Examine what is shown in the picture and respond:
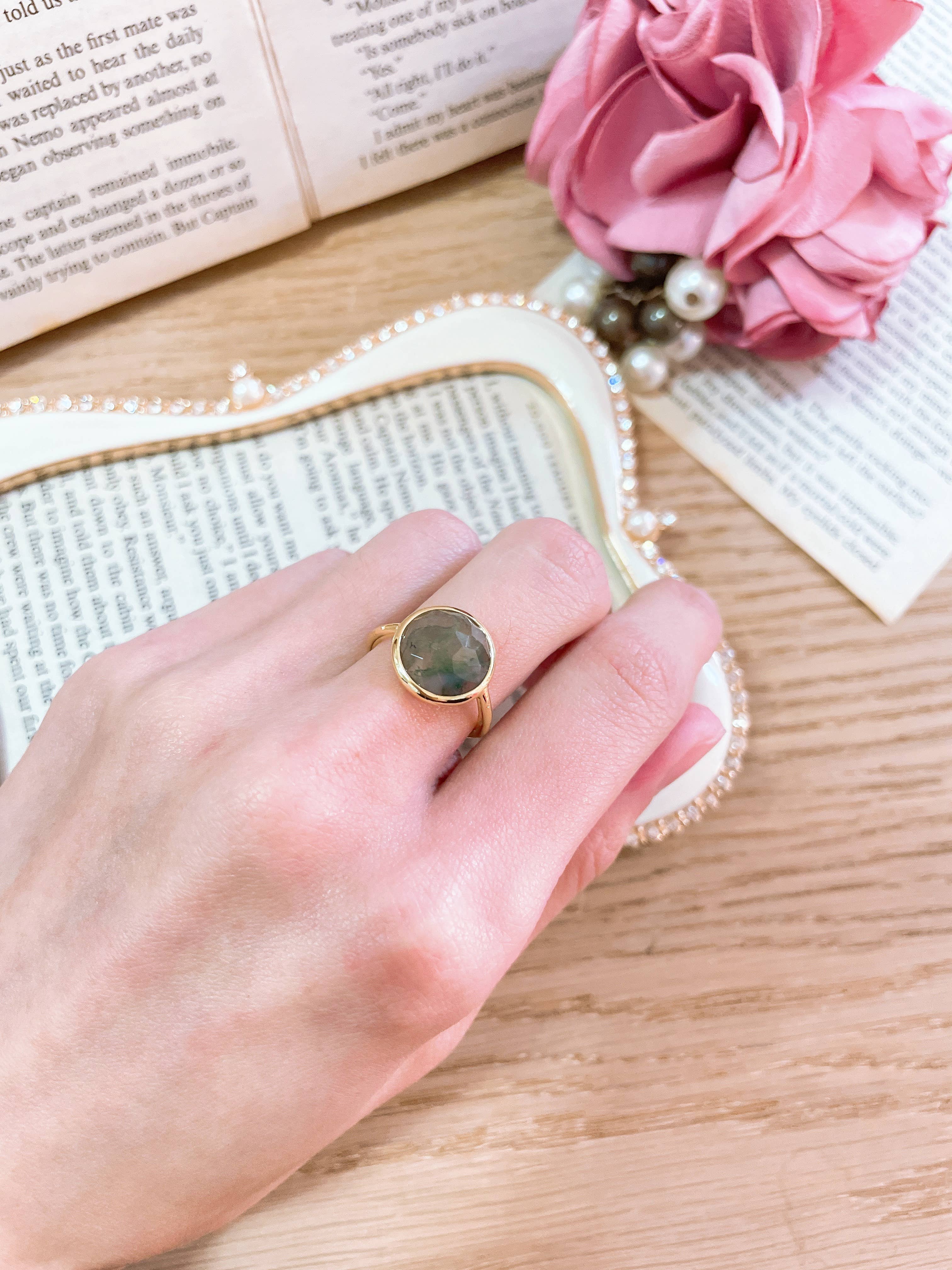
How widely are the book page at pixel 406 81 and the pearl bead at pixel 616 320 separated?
17cm

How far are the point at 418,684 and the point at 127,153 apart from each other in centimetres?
44

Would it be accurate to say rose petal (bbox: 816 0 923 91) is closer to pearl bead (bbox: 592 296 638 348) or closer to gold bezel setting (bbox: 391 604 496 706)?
pearl bead (bbox: 592 296 638 348)

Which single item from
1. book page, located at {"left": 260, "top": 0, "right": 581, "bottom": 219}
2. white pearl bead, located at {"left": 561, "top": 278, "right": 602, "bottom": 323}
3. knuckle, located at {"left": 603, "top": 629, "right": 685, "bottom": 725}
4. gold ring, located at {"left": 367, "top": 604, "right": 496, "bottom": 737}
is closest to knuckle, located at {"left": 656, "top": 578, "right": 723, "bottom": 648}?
knuckle, located at {"left": 603, "top": 629, "right": 685, "bottom": 725}

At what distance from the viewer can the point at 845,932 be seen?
543 mm

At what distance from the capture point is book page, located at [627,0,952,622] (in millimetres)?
596

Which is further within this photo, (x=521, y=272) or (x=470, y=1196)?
(x=521, y=272)

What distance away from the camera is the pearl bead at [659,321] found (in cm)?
58

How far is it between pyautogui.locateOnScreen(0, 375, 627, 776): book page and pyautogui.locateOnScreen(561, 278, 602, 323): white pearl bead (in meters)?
0.09

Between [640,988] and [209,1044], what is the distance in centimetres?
27

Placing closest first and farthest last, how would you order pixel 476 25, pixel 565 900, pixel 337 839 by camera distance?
pixel 337 839 → pixel 565 900 → pixel 476 25

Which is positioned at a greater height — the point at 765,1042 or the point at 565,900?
the point at 565,900

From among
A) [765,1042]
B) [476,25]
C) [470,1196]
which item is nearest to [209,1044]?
[470,1196]

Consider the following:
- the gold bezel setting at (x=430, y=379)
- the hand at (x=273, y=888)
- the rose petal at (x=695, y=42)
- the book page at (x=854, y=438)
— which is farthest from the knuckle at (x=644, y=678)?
the rose petal at (x=695, y=42)

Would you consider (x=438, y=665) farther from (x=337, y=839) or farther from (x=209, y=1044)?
(x=209, y=1044)
